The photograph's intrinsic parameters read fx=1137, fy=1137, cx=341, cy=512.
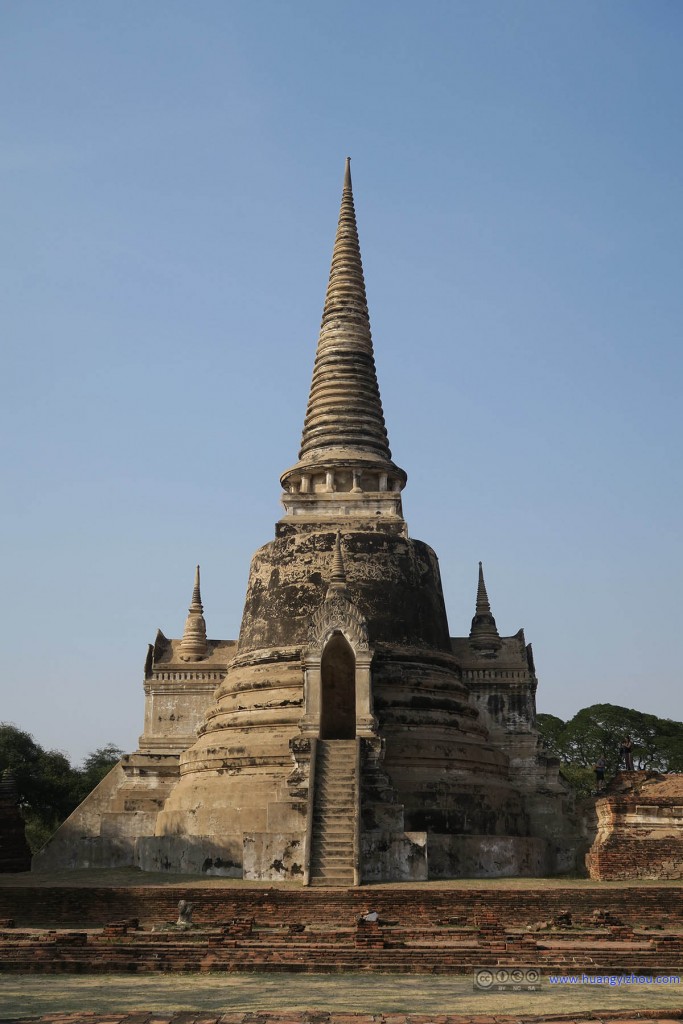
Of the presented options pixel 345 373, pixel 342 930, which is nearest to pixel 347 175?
pixel 345 373

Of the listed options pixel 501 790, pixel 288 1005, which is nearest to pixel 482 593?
pixel 501 790

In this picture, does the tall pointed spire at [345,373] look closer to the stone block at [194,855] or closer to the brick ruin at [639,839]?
the stone block at [194,855]

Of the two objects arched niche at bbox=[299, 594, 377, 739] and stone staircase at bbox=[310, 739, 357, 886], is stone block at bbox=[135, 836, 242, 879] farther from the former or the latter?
arched niche at bbox=[299, 594, 377, 739]

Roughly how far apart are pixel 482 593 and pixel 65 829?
41.4 ft

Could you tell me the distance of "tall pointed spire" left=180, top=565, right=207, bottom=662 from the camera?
3142cm

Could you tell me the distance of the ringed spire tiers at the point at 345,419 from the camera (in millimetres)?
29344

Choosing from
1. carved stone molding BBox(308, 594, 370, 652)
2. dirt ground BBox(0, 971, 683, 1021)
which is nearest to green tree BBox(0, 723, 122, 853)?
carved stone molding BBox(308, 594, 370, 652)

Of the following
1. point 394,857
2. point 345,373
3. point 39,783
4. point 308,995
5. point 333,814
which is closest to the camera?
point 308,995

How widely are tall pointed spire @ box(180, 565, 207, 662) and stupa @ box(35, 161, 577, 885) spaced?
5 cm

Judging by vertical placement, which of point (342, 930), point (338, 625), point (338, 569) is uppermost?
point (338, 569)

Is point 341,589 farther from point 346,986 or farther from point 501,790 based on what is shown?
point 346,986

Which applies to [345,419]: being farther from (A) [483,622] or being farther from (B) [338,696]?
(B) [338,696]

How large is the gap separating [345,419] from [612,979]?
21329mm

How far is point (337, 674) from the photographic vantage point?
25516 mm
